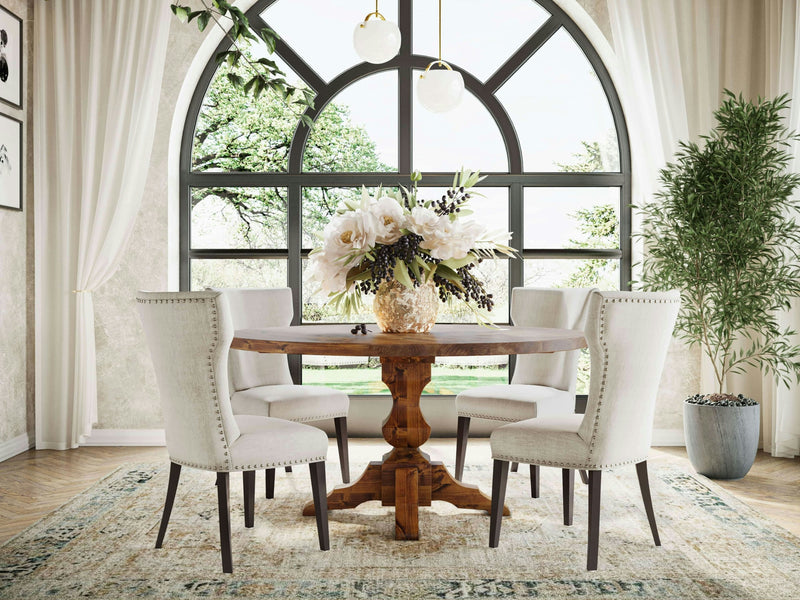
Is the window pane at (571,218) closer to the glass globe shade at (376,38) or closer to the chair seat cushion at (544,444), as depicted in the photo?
the glass globe shade at (376,38)

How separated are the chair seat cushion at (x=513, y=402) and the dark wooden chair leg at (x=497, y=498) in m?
0.61

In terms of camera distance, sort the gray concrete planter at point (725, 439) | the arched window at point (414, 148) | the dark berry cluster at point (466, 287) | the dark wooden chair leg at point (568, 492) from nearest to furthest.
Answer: the dark berry cluster at point (466, 287) → the dark wooden chair leg at point (568, 492) → the gray concrete planter at point (725, 439) → the arched window at point (414, 148)

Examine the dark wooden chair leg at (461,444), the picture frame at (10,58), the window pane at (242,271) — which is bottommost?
the dark wooden chair leg at (461,444)

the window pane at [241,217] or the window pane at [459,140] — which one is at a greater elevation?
the window pane at [459,140]

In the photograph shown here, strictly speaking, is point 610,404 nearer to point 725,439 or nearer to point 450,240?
point 450,240

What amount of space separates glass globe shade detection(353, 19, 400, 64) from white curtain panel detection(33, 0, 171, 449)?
1.96 m

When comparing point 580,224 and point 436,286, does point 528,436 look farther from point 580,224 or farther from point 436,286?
point 580,224

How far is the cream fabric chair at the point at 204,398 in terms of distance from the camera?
7.70 feet

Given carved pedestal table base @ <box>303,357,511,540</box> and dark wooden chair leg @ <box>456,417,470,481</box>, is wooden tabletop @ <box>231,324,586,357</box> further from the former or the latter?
dark wooden chair leg @ <box>456,417,470,481</box>

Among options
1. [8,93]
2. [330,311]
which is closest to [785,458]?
[330,311]

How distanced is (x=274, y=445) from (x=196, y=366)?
15.4 inches

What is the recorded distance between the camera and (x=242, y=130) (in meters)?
4.82

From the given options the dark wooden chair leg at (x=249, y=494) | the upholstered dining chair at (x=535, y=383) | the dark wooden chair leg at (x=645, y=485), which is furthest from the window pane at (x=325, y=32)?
the dark wooden chair leg at (x=645, y=485)

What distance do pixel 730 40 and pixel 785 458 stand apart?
8.39ft
